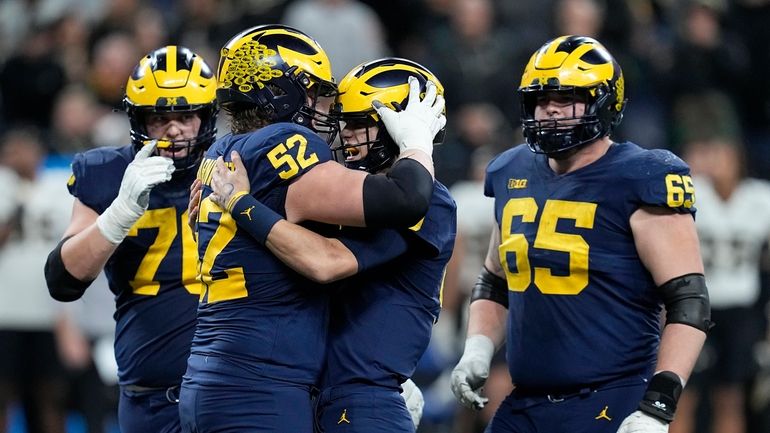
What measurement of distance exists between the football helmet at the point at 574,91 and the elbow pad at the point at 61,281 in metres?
1.76

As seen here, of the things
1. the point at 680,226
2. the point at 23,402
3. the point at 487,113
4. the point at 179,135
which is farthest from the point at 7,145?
the point at 680,226

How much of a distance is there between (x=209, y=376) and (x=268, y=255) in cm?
42

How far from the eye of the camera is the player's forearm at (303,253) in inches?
158

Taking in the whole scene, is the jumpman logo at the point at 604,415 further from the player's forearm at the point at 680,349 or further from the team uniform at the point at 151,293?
the team uniform at the point at 151,293

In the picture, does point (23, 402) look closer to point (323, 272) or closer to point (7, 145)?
point (7, 145)

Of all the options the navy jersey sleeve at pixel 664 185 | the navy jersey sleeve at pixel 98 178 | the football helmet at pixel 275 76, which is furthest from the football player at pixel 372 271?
the navy jersey sleeve at pixel 98 178

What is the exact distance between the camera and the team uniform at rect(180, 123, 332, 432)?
3.99 metres

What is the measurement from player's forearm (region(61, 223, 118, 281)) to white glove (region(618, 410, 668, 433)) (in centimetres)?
192

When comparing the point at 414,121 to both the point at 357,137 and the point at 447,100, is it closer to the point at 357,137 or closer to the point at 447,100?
the point at 357,137

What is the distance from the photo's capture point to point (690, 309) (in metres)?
4.34

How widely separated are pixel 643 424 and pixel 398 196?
1096 millimetres

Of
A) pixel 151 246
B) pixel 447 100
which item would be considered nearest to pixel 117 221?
pixel 151 246

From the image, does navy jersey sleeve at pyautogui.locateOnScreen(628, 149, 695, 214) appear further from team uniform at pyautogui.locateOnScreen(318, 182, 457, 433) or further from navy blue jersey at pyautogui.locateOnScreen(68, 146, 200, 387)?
navy blue jersey at pyautogui.locateOnScreen(68, 146, 200, 387)

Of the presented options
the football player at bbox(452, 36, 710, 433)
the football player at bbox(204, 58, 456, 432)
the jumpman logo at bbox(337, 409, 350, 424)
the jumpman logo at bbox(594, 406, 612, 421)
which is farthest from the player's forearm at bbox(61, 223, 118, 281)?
the jumpman logo at bbox(594, 406, 612, 421)
